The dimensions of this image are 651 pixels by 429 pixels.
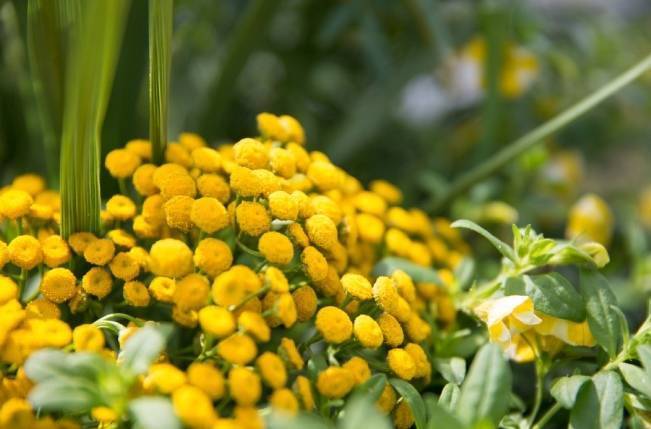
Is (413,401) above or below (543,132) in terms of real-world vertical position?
below

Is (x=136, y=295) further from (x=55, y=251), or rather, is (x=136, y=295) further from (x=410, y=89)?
(x=410, y=89)

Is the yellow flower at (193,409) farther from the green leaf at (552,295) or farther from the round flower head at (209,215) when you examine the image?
the green leaf at (552,295)

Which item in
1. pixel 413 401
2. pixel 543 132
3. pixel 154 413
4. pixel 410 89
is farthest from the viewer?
pixel 410 89

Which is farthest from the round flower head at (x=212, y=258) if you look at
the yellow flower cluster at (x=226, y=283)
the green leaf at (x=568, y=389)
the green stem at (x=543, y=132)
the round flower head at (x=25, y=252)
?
the green stem at (x=543, y=132)

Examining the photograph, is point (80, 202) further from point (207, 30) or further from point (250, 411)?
point (207, 30)

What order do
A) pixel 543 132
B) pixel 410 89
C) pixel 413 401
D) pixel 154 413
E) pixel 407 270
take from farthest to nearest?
pixel 410 89, pixel 543 132, pixel 407 270, pixel 413 401, pixel 154 413

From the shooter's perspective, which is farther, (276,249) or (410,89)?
(410,89)

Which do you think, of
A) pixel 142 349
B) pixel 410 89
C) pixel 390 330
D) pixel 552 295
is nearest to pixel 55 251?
pixel 142 349

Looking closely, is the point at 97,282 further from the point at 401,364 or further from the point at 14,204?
the point at 401,364
